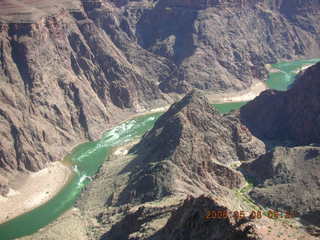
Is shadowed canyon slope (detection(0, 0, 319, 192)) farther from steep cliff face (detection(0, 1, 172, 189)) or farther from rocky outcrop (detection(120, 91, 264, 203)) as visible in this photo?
rocky outcrop (detection(120, 91, 264, 203))

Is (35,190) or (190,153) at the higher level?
(190,153)

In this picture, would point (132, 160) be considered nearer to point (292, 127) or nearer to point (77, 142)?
point (77, 142)

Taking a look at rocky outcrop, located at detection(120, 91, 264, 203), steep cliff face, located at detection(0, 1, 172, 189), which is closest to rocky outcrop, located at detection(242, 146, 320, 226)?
rocky outcrop, located at detection(120, 91, 264, 203)

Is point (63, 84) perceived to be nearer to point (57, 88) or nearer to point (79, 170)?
A: point (57, 88)

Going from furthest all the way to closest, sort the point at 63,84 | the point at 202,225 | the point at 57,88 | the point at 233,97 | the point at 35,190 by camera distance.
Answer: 1. the point at 233,97
2. the point at 63,84
3. the point at 57,88
4. the point at 35,190
5. the point at 202,225

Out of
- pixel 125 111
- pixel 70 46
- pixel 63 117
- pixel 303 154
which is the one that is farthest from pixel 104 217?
pixel 70 46

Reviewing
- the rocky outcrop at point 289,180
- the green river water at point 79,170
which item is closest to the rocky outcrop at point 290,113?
the rocky outcrop at point 289,180

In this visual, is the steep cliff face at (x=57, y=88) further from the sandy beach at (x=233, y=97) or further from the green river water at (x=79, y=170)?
the sandy beach at (x=233, y=97)

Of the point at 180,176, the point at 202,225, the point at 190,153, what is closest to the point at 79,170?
the point at 190,153
